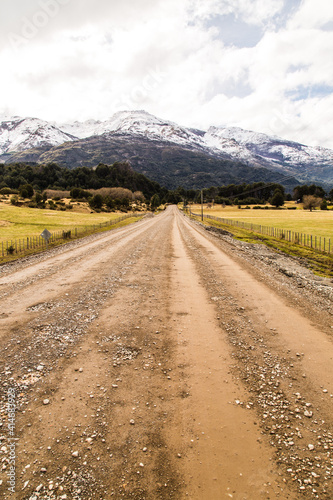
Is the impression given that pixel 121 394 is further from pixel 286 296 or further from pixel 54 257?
pixel 54 257

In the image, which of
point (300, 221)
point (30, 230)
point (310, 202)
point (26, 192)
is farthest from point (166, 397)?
point (310, 202)

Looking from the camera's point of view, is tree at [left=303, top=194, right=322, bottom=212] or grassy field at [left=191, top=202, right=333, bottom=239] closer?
grassy field at [left=191, top=202, right=333, bottom=239]

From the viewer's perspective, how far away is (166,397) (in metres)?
6.57

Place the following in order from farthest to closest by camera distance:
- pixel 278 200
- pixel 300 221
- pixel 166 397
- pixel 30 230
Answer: pixel 278 200
pixel 300 221
pixel 30 230
pixel 166 397

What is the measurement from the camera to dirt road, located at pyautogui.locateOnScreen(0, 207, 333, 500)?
4633mm

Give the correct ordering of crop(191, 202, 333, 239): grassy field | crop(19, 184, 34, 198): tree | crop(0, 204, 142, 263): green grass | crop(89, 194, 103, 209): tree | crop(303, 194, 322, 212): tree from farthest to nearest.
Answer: crop(303, 194, 322, 212): tree
crop(89, 194, 103, 209): tree
crop(19, 184, 34, 198): tree
crop(191, 202, 333, 239): grassy field
crop(0, 204, 142, 263): green grass

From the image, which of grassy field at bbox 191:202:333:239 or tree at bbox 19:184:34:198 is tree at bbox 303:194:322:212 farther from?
tree at bbox 19:184:34:198

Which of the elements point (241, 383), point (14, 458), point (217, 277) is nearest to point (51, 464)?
point (14, 458)

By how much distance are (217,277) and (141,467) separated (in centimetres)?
1374

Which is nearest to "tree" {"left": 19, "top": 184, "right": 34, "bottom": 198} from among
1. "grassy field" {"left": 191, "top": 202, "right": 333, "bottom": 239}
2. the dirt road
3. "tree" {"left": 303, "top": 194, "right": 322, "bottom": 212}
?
"grassy field" {"left": 191, "top": 202, "right": 333, "bottom": 239}

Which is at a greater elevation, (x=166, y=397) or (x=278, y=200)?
(x=278, y=200)

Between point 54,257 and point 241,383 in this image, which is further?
point 54,257

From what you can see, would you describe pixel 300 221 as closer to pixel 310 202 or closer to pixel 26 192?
pixel 310 202

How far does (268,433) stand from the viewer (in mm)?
5531
